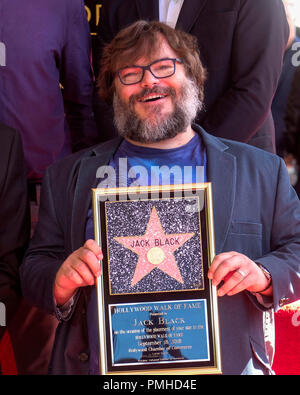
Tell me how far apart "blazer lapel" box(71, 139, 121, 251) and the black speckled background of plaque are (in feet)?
0.96

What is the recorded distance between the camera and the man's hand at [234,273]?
5.52 feet

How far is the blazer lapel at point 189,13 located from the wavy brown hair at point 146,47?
0.22 metres

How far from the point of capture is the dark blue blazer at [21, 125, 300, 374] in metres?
1.87

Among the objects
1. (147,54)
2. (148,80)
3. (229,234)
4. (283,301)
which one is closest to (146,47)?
(147,54)

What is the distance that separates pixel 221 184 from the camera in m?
1.98

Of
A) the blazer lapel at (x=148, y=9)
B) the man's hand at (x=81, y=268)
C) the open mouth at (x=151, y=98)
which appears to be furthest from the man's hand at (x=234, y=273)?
the blazer lapel at (x=148, y=9)

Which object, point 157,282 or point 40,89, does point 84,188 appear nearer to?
point 157,282

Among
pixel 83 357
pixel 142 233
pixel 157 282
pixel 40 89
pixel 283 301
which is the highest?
pixel 40 89

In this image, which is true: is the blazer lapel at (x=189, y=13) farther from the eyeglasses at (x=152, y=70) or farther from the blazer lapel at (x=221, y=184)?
the blazer lapel at (x=221, y=184)

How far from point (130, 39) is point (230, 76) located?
0.56 meters

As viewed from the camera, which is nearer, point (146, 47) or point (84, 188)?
point (84, 188)

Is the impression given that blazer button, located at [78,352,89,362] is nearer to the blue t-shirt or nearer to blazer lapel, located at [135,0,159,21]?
the blue t-shirt

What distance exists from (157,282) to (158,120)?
2.24ft
